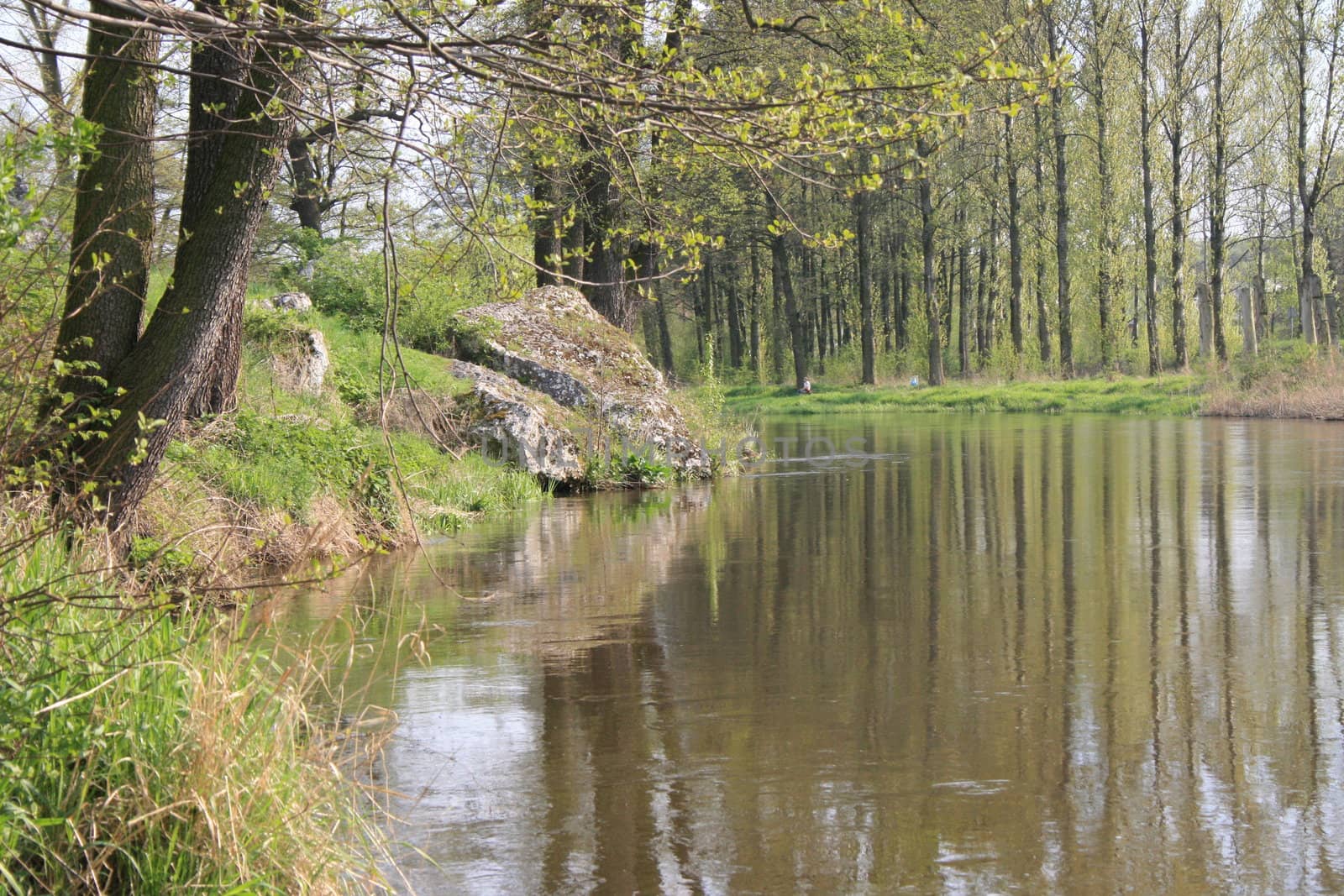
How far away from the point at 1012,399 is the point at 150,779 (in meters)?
39.1

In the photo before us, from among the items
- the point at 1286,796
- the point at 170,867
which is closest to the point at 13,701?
the point at 170,867

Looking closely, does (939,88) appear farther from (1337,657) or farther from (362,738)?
(1337,657)

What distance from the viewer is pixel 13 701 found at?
4.09 meters

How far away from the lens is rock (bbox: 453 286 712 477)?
18859 millimetres

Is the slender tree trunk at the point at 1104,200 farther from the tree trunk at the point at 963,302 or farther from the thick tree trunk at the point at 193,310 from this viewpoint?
the thick tree trunk at the point at 193,310

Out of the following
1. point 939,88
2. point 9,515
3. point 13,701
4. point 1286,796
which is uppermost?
point 939,88

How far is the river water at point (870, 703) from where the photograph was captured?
4750 mm

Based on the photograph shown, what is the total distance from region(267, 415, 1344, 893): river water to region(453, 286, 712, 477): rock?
16.7 feet

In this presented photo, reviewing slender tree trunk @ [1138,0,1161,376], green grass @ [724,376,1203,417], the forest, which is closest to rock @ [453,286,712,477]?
the forest

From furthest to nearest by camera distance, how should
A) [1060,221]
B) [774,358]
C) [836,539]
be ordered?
[774,358] < [1060,221] < [836,539]

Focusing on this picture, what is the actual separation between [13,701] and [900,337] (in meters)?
62.8

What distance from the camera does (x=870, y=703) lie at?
6746 mm

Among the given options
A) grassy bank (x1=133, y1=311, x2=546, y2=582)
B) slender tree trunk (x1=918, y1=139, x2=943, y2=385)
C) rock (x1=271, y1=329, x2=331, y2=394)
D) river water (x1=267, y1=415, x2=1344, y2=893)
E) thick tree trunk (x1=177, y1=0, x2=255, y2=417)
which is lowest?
river water (x1=267, y1=415, x2=1344, y2=893)

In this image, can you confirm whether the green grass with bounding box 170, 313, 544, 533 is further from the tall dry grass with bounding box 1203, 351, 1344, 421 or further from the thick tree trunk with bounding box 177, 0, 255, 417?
the tall dry grass with bounding box 1203, 351, 1344, 421
